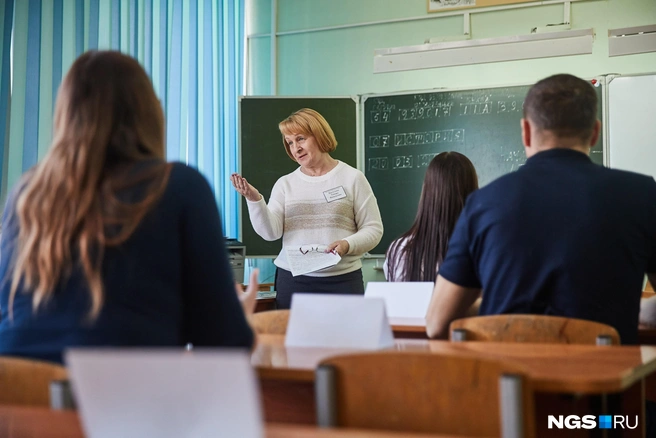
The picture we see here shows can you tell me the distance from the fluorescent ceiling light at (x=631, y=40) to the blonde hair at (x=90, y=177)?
13.7 feet

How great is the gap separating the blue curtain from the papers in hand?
1.54 meters

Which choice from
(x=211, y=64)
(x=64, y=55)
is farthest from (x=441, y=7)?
(x=64, y=55)

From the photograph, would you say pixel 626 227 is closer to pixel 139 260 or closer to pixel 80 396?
pixel 139 260

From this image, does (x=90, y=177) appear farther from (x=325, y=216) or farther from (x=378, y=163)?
(x=378, y=163)

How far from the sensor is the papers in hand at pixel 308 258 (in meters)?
3.65

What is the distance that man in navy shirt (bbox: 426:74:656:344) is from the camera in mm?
1848

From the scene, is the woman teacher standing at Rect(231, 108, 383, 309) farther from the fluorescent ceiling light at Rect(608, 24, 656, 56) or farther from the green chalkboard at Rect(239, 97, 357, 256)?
the fluorescent ceiling light at Rect(608, 24, 656, 56)

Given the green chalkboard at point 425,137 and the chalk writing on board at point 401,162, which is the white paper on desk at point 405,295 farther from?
the chalk writing on board at point 401,162

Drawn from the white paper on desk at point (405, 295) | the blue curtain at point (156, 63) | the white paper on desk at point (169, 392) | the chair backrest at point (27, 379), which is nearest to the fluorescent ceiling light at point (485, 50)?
the blue curtain at point (156, 63)

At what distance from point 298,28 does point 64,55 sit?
211cm

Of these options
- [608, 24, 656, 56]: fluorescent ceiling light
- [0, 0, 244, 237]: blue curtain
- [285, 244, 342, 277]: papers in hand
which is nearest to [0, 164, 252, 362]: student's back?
[285, 244, 342, 277]: papers in hand

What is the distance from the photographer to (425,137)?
5.36 meters

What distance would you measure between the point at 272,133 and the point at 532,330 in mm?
3939

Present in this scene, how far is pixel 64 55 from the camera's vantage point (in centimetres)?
425
